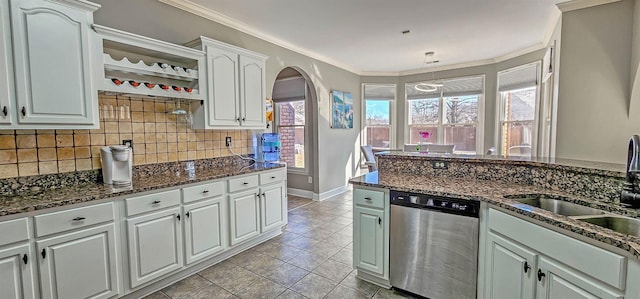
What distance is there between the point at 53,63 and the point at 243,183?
5.62ft

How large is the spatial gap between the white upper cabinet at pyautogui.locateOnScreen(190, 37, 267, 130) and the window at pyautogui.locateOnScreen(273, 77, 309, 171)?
1962 millimetres

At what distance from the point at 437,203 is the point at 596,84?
2.39 metres

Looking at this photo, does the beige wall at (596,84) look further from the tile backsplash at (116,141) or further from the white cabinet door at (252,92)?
the tile backsplash at (116,141)

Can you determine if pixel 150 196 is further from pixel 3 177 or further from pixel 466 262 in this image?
pixel 466 262

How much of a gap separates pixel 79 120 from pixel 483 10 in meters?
3.93

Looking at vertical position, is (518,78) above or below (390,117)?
above

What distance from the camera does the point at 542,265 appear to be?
4.75ft

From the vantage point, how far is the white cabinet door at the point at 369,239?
2276 millimetres

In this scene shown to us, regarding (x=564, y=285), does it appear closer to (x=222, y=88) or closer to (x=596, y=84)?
(x=596, y=84)

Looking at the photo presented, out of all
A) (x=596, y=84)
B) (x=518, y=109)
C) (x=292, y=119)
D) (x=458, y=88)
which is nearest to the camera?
(x=596, y=84)

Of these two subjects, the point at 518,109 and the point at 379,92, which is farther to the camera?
the point at 379,92

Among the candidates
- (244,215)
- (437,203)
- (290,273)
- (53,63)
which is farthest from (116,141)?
(437,203)

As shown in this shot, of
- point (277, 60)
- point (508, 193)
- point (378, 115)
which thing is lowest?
point (508, 193)

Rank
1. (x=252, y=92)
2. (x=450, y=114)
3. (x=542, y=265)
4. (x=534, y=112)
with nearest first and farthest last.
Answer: (x=542, y=265) → (x=252, y=92) → (x=534, y=112) → (x=450, y=114)
